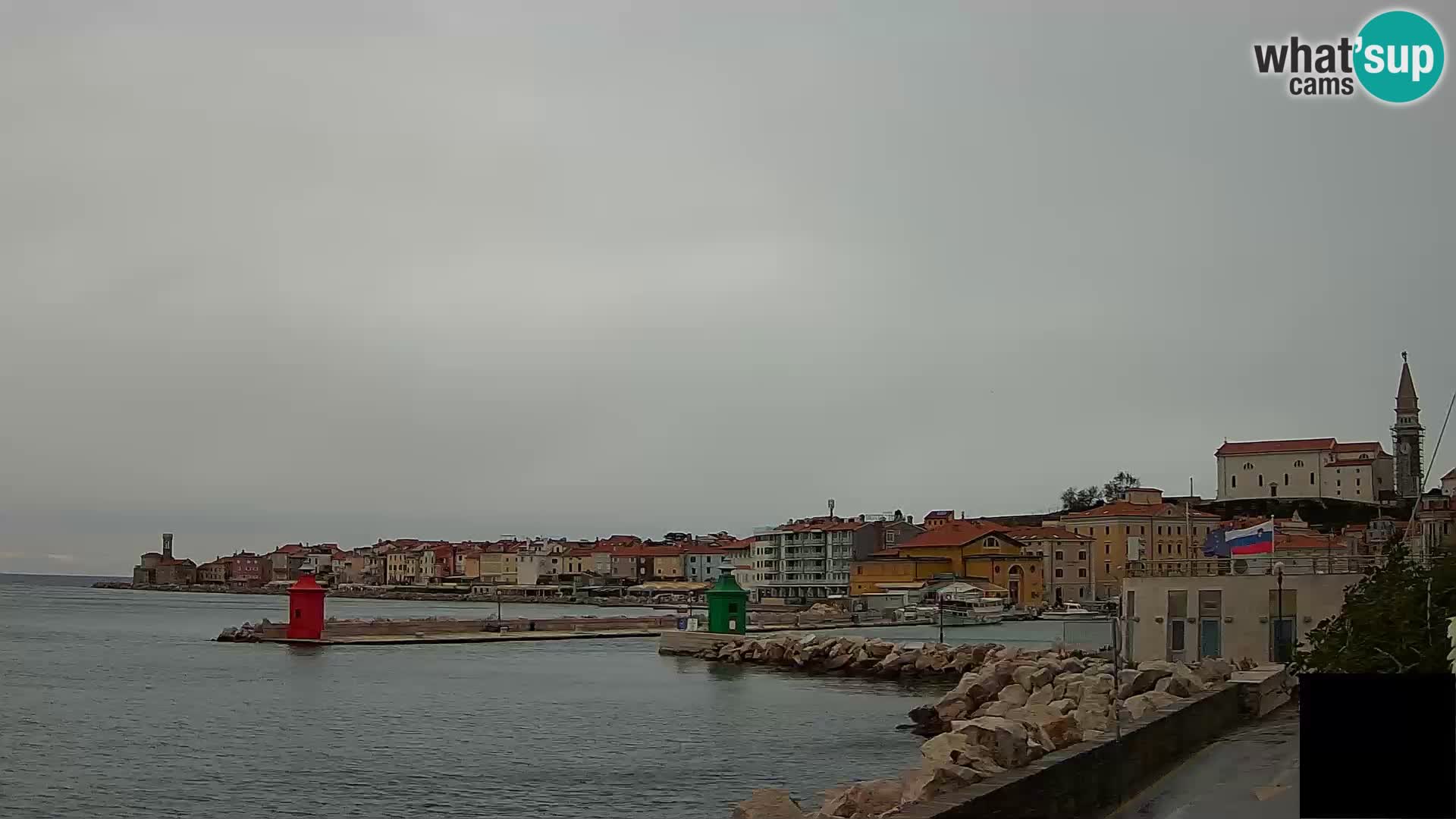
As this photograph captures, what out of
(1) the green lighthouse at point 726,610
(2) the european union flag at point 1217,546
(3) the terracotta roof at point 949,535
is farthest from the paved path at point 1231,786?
(3) the terracotta roof at point 949,535

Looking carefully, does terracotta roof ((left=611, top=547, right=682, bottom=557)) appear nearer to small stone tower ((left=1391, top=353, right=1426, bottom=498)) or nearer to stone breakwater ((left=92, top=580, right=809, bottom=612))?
stone breakwater ((left=92, top=580, right=809, bottom=612))

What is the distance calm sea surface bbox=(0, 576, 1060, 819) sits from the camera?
19.9 m

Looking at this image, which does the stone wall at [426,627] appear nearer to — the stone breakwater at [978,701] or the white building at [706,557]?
the stone breakwater at [978,701]

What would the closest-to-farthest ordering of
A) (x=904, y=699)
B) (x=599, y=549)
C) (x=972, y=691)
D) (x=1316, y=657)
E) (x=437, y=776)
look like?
(x=1316, y=657) < (x=437, y=776) < (x=972, y=691) < (x=904, y=699) < (x=599, y=549)

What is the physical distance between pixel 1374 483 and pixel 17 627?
101 m

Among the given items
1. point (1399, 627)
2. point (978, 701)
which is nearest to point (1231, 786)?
point (1399, 627)

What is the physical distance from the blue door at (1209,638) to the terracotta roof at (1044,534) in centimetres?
7801

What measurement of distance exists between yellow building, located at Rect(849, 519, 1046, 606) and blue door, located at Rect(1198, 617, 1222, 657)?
74.9 meters

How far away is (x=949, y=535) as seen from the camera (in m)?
111

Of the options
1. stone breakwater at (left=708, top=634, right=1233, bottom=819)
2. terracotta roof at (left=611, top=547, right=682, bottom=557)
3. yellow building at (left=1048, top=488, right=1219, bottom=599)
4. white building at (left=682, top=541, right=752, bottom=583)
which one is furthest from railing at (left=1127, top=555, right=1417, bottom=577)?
terracotta roof at (left=611, top=547, right=682, bottom=557)

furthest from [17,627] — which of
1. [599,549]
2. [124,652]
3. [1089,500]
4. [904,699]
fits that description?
Answer: [1089,500]

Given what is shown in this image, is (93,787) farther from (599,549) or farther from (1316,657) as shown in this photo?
(599,549)

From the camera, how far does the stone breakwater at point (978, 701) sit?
14461 millimetres

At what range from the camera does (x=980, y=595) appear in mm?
94938
